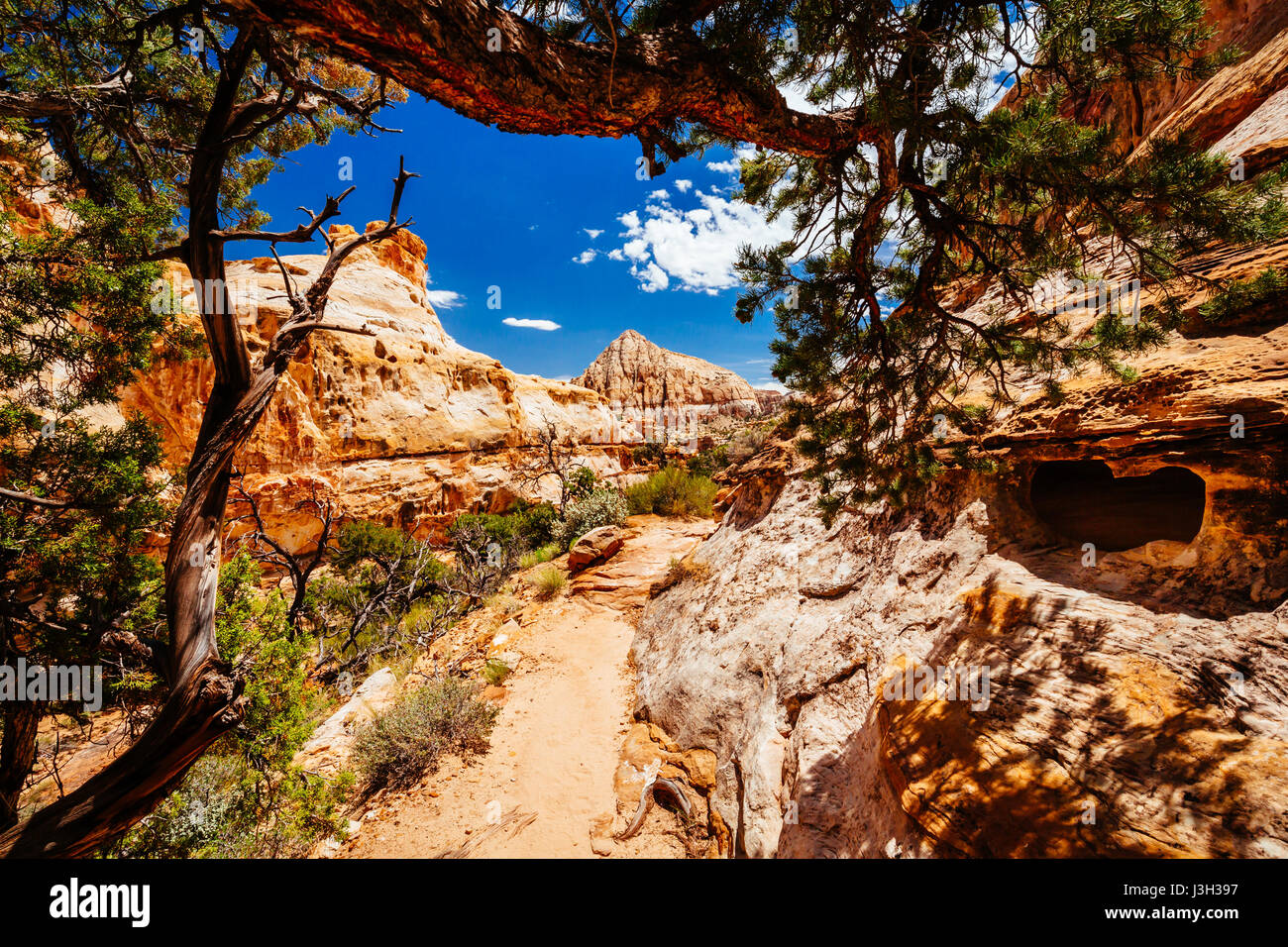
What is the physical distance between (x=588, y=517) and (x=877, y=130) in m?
10.7

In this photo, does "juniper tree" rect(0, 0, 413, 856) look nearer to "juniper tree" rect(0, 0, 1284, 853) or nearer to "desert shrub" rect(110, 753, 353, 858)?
"juniper tree" rect(0, 0, 1284, 853)

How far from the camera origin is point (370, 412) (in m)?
16.0

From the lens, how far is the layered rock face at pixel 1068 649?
1.61 m

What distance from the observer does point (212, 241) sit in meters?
2.38

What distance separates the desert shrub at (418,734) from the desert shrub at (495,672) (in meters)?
0.78

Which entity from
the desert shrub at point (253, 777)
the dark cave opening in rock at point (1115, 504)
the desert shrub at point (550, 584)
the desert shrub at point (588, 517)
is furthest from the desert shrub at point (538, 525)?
the dark cave opening in rock at point (1115, 504)

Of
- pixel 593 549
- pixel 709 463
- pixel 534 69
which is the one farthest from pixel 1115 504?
pixel 709 463

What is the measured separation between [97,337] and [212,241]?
1521 mm

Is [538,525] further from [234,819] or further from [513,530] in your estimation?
[234,819]

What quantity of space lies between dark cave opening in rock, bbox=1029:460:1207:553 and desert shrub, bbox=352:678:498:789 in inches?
221

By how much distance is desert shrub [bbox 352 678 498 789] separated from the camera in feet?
14.2
